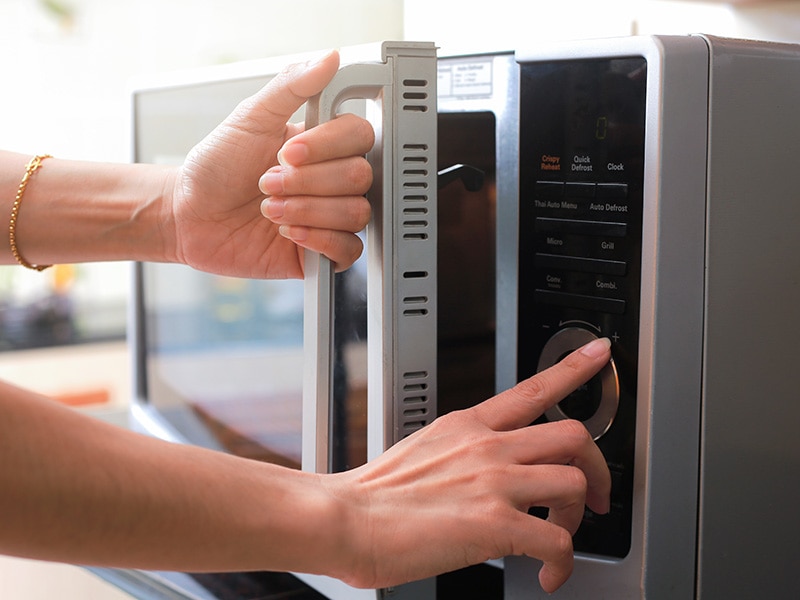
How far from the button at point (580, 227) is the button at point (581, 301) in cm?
4

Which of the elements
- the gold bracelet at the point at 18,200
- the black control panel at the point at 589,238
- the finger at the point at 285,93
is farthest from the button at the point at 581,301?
the gold bracelet at the point at 18,200

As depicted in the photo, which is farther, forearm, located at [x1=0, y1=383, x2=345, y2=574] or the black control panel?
the black control panel

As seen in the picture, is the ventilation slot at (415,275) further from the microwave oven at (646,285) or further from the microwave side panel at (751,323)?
the microwave side panel at (751,323)

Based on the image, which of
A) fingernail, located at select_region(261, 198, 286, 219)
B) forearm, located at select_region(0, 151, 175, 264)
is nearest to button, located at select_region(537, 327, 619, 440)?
fingernail, located at select_region(261, 198, 286, 219)

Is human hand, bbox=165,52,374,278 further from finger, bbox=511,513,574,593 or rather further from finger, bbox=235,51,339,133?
finger, bbox=511,513,574,593

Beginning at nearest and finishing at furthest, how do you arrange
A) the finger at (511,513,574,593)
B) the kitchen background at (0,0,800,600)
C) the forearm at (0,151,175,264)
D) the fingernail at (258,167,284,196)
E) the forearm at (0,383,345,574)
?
the forearm at (0,383,345,574) → the finger at (511,513,574,593) → the fingernail at (258,167,284,196) → the forearm at (0,151,175,264) → the kitchen background at (0,0,800,600)

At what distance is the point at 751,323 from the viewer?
567 mm

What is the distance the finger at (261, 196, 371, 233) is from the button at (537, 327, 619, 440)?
0.16 m

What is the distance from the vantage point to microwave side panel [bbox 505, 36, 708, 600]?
20.8 inches

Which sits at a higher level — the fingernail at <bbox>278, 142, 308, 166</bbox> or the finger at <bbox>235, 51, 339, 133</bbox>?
the finger at <bbox>235, 51, 339, 133</bbox>

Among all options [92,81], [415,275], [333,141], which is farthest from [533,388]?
[92,81]

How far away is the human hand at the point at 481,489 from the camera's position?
0.49 metres

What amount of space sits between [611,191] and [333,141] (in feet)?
0.59

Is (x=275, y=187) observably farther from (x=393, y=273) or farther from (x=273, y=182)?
(x=393, y=273)
